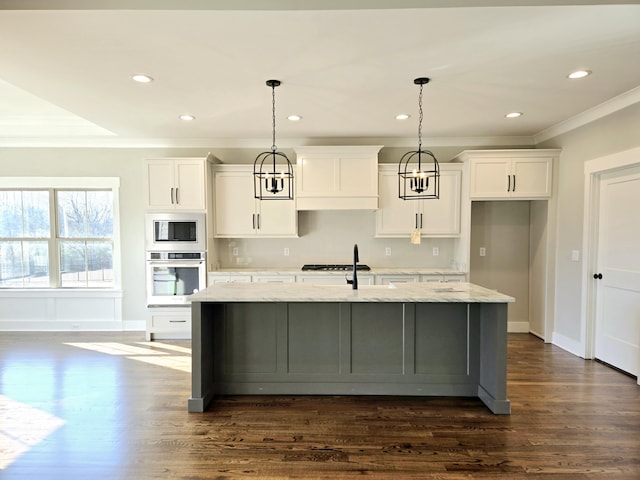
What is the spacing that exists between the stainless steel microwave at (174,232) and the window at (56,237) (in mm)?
943

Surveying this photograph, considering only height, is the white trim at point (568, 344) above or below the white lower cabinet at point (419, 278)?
below

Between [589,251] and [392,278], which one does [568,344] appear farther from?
[392,278]

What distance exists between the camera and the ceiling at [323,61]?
2.01 meters

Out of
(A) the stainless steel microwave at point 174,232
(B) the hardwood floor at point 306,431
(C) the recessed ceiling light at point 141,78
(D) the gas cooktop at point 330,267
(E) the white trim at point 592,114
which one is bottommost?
(B) the hardwood floor at point 306,431

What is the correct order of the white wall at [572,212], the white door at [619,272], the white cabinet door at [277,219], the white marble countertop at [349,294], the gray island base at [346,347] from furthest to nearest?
the white cabinet door at [277,219], the white wall at [572,212], the white door at [619,272], the gray island base at [346,347], the white marble countertop at [349,294]

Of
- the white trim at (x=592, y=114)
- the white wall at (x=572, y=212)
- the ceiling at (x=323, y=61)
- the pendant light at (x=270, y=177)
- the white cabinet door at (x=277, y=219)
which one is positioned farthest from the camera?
the white cabinet door at (x=277, y=219)

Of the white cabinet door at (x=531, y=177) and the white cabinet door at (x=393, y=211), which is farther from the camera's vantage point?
the white cabinet door at (x=393, y=211)

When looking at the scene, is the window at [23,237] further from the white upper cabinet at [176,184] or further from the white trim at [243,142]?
the white upper cabinet at [176,184]

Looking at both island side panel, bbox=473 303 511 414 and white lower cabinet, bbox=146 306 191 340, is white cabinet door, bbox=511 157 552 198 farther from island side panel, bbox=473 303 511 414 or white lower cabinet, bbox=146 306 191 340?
white lower cabinet, bbox=146 306 191 340

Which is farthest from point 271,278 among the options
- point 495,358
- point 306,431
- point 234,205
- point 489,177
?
point 489,177

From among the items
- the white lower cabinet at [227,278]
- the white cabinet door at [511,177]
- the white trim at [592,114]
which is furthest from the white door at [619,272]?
the white lower cabinet at [227,278]

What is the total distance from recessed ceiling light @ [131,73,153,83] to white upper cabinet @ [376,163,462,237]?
2.93 meters

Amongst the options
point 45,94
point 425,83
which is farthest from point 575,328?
point 45,94

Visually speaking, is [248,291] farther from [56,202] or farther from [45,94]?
[56,202]
